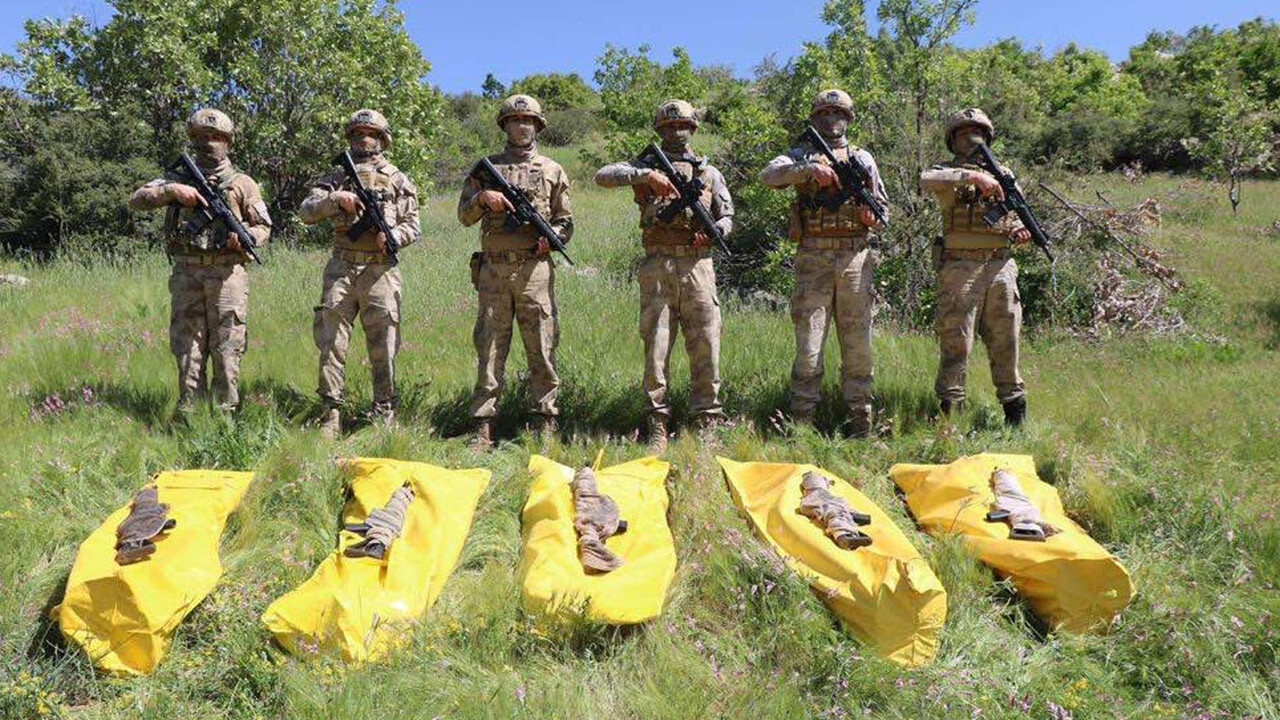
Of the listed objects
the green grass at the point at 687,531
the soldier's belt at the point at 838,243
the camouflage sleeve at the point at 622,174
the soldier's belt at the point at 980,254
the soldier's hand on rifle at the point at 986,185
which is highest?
the camouflage sleeve at the point at 622,174

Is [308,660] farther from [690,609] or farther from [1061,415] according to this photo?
[1061,415]

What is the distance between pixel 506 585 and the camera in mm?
3443

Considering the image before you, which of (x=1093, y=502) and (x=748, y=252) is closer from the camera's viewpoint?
(x=1093, y=502)

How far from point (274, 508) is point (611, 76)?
12932 millimetres

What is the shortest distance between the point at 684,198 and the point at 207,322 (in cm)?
350

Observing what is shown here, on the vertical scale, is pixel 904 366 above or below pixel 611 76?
below

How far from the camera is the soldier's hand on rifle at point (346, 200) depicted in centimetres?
524

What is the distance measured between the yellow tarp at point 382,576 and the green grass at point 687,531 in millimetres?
98

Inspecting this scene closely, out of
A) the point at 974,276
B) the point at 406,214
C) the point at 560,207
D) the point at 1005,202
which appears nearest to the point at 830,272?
the point at 974,276

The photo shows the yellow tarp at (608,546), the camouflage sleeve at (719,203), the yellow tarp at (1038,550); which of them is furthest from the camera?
the camouflage sleeve at (719,203)

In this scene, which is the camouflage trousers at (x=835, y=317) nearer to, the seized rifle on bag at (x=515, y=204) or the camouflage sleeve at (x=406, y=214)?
the seized rifle on bag at (x=515, y=204)

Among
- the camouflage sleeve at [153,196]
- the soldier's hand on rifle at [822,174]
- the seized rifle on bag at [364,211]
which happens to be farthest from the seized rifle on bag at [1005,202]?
the camouflage sleeve at [153,196]

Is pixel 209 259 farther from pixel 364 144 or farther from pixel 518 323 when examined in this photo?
pixel 518 323

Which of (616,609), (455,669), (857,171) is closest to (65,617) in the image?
(455,669)
